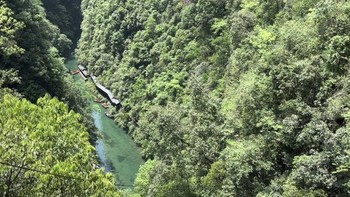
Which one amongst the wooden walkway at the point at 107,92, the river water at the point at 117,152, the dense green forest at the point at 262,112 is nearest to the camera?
the dense green forest at the point at 262,112

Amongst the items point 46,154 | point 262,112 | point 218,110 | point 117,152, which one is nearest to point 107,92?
point 117,152

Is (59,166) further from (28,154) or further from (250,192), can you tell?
(250,192)

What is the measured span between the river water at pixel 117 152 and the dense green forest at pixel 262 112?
2727 mm

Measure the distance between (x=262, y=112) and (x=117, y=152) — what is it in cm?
1840

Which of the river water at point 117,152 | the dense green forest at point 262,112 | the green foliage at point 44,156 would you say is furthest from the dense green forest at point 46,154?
the river water at point 117,152

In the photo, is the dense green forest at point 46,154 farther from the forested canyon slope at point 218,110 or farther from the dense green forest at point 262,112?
the dense green forest at point 262,112

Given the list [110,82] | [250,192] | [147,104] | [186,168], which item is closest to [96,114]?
[110,82]

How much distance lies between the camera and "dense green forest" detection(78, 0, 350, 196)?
42.8 ft

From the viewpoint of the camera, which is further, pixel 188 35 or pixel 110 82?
pixel 110 82

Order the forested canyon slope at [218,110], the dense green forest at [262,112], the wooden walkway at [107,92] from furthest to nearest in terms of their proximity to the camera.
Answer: the wooden walkway at [107,92], the dense green forest at [262,112], the forested canyon slope at [218,110]

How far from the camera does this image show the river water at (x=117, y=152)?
28781 millimetres

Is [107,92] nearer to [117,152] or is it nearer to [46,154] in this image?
[117,152]

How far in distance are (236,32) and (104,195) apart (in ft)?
49.8

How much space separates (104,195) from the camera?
11680 mm
